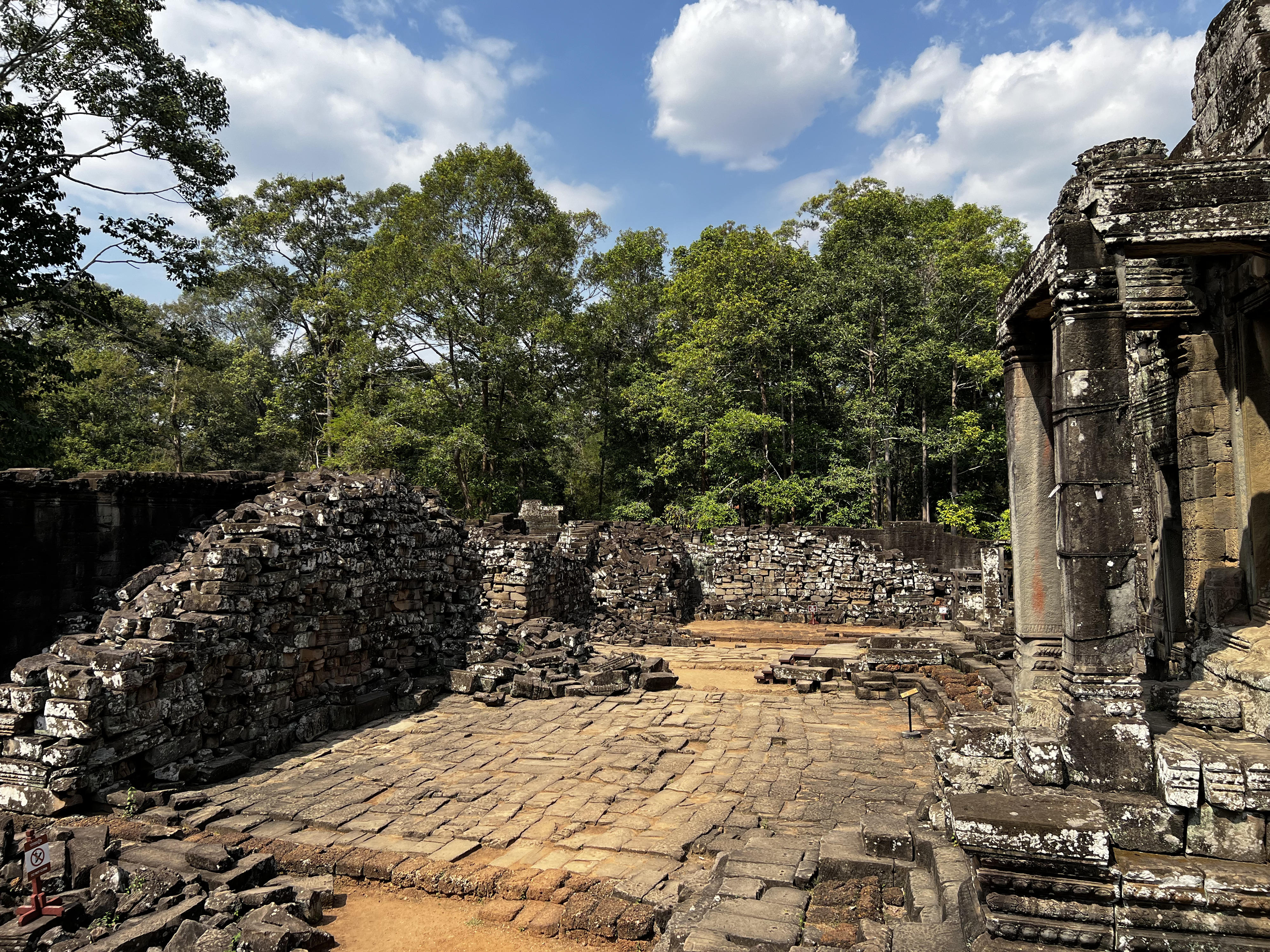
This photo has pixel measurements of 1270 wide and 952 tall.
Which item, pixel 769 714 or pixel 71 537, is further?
pixel 769 714

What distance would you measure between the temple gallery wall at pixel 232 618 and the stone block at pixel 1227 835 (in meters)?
7.57

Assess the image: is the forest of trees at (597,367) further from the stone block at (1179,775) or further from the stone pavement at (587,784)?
the stone block at (1179,775)

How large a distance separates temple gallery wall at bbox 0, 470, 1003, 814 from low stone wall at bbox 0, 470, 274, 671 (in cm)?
2

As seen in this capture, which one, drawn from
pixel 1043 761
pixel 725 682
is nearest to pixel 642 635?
pixel 725 682

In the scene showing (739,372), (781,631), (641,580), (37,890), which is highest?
(739,372)

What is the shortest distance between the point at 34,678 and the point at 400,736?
3542 millimetres

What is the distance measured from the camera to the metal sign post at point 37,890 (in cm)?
423

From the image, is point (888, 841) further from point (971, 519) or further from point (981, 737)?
point (971, 519)

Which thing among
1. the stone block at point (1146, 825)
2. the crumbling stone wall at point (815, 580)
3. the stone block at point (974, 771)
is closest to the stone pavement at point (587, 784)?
the stone block at point (974, 771)

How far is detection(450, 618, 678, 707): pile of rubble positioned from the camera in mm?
10188

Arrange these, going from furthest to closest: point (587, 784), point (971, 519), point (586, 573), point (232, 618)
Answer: point (971, 519) < point (586, 573) < point (232, 618) < point (587, 784)

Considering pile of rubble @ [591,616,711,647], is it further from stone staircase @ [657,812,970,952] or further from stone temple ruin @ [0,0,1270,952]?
stone staircase @ [657,812,970,952]

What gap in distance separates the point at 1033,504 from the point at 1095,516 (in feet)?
3.82

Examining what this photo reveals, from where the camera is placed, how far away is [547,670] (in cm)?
1071
